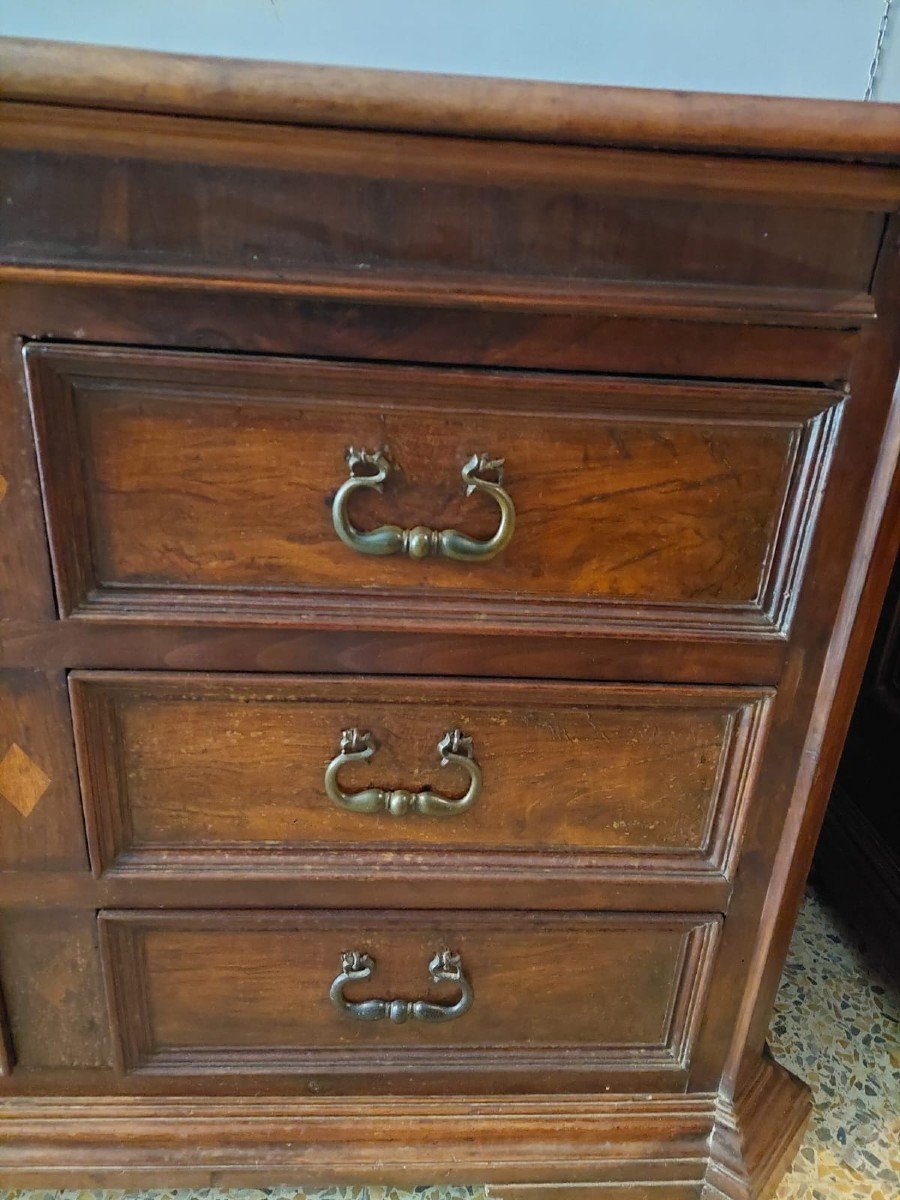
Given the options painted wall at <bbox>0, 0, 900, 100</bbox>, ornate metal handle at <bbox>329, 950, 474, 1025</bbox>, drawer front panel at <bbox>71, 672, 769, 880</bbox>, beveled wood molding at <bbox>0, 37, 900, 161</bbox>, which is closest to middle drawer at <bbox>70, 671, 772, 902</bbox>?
drawer front panel at <bbox>71, 672, 769, 880</bbox>

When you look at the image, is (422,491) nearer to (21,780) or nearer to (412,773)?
(412,773)

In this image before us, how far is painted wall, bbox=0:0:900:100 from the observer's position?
2.88 ft

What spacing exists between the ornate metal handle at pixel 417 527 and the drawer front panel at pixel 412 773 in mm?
115

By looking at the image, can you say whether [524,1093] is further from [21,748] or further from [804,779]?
[21,748]

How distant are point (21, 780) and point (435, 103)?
1.93 ft

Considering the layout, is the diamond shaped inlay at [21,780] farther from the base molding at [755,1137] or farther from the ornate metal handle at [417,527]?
the base molding at [755,1137]

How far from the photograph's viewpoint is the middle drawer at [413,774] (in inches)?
27.5

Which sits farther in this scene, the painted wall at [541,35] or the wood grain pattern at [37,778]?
the painted wall at [541,35]

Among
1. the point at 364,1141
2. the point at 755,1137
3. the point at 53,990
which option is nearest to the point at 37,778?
the point at 53,990

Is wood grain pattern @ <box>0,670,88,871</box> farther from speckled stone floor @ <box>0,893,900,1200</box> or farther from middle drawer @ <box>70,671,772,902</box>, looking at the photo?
speckled stone floor @ <box>0,893,900,1200</box>

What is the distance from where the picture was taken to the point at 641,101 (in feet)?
1.67

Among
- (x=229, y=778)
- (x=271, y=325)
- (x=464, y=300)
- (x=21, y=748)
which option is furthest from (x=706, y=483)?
(x=21, y=748)

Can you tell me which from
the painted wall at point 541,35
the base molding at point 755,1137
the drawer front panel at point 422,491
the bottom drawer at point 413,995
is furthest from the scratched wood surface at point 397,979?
the painted wall at point 541,35

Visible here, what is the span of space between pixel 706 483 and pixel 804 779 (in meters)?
0.28
